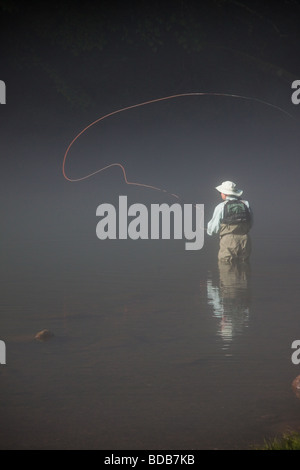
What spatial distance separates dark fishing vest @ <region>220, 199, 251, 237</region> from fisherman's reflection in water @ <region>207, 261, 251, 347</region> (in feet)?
1.74

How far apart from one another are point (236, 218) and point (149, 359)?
558 centimetres

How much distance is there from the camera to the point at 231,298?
912cm

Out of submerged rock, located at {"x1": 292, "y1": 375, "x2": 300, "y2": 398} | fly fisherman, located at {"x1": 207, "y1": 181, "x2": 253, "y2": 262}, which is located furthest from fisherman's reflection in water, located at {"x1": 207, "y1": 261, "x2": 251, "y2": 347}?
submerged rock, located at {"x1": 292, "y1": 375, "x2": 300, "y2": 398}

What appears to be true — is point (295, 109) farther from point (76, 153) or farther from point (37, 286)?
point (37, 286)

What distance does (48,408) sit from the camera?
206 inches

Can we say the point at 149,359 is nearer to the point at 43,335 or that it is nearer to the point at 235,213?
the point at 43,335

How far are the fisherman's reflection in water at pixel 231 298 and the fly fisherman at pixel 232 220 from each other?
36cm

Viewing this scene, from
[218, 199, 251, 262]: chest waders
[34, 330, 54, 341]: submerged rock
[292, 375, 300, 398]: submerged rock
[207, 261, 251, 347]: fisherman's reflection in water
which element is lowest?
[292, 375, 300, 398]: submerged rock

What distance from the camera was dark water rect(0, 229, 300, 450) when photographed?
4887 millimetres

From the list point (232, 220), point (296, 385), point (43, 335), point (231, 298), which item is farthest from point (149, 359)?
point (232, 220)

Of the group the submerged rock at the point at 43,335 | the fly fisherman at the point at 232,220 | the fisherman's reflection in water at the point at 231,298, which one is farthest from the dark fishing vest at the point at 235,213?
the submerged rock at the point at 43,335

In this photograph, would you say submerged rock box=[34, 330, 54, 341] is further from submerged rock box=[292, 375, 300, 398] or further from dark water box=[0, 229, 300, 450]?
submerged rock box=[292, 375, 300, 398]

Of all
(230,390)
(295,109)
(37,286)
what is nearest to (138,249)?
(37,286)

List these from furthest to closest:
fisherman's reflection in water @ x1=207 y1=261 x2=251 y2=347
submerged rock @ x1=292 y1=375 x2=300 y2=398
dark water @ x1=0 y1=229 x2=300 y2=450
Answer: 1. fisherman's reflection in water @ x1=207 y1=261 x2=251 y2=347
2. submerged rock @ x1=292 y1=375 x2=300 y2=398
3. dark water @ x1=0 y1=229 x2=300 y2=450
